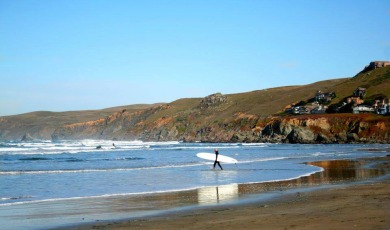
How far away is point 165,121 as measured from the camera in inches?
7692

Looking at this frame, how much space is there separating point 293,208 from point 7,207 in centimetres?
962

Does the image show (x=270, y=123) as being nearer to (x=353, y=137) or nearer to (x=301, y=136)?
(x=301, y=136)

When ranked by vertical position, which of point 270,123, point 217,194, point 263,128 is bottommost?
point 217,194

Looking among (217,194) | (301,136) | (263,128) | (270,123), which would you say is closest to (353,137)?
(301,136)

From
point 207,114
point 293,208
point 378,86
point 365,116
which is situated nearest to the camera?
point 293,208

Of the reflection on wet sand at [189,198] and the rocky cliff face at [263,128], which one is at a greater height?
the rocky cliff face at [263,128]

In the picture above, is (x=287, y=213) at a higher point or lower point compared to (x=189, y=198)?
higher

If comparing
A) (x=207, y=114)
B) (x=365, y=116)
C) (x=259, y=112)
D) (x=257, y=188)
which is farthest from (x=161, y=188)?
(x=207, y=114)

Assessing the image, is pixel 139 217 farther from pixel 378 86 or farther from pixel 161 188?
pixel 378 86

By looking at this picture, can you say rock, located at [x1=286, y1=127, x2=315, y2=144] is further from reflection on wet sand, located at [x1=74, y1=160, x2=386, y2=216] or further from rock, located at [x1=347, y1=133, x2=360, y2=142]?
reflection on wet sand, located at [x1=74, y1=160, x2=386, y2=216]

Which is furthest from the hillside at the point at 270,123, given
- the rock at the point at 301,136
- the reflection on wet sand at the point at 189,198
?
the reflection on wet sand at the point at 189,198

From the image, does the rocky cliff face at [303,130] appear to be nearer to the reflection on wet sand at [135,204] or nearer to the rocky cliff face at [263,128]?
the rocky cliff face at [263,128]

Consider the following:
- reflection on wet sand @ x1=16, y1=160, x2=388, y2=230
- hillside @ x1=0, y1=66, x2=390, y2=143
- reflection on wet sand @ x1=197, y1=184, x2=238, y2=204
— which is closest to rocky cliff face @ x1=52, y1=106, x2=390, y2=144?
hillside @ x1=0, y1=66, x2=390, y2=143

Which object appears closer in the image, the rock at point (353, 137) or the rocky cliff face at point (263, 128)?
the rock at point (353, 137)
